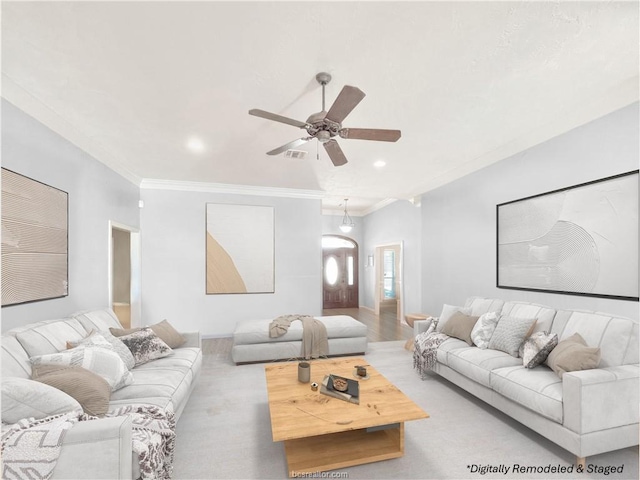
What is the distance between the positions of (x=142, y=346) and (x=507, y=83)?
151 inches

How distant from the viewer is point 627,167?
102 inches

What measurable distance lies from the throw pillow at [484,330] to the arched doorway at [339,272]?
6002 mm

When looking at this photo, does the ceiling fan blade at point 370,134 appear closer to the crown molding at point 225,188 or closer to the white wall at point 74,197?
the white wall at point 74,197

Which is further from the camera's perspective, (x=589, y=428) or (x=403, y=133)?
(x=403, y=133)

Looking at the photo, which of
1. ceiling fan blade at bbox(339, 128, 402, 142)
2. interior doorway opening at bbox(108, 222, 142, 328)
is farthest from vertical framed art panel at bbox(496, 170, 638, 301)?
interior doorway opening at bbox(108, 222, 142, 328)

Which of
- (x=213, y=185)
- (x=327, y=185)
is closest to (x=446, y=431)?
(x=327, y=185)

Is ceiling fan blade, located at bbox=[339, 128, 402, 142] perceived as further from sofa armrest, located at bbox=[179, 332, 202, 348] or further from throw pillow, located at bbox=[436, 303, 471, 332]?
sofa armrest, located at bbox=[179, 332, 202, 348]

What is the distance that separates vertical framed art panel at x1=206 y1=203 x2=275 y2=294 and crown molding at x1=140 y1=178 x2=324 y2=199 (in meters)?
0.28

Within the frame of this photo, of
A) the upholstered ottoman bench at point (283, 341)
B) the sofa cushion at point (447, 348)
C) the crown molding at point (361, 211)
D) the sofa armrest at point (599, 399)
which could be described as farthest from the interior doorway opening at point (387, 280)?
the sofa armrest at point (599, 399)

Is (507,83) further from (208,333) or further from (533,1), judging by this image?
(208,333)

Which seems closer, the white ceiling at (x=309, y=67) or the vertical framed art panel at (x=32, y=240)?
the white ceiling at (x=309, y=67)

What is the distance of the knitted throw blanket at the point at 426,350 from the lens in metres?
3.49

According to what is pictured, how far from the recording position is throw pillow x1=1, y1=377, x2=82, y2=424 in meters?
1.50

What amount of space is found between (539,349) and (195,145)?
405cm
